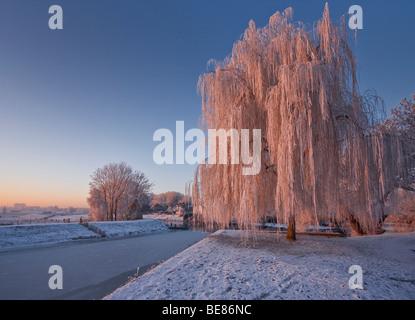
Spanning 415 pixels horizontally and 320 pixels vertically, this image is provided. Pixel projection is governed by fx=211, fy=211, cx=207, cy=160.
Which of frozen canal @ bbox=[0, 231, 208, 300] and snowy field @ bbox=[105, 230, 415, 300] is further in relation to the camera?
frozen canal @ bbox=[0, 231, 208, 300]

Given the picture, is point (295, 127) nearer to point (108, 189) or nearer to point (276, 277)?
point (276, 277)

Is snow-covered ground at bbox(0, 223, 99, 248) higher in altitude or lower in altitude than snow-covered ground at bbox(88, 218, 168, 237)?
higher

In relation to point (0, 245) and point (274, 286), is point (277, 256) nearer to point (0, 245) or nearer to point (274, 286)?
point (274, 286)

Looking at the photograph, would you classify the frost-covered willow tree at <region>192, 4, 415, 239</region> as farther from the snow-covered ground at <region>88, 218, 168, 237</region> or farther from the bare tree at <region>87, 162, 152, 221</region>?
the bare tree at <region>87, 162, 152, 221</region>

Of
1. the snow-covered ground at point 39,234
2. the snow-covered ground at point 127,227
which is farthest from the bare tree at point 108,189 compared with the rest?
the snow-covered ground at point 39,234

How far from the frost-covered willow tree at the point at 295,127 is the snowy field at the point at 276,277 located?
49.7 inches

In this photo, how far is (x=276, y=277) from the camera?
4773 mm

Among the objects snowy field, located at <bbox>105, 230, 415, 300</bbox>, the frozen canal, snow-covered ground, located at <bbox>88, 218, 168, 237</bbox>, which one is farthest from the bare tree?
snowy field, located at <bbox>105, 230, 415, 300</bbox>

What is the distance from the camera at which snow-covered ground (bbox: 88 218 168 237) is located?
2264 cm

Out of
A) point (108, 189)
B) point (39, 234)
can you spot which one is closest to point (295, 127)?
point (39, 234)

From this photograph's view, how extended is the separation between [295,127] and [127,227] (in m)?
24.5

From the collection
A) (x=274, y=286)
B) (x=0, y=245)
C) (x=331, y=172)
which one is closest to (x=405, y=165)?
(x=331, y=172)

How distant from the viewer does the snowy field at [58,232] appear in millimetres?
15628

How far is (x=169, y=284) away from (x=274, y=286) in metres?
2.29
